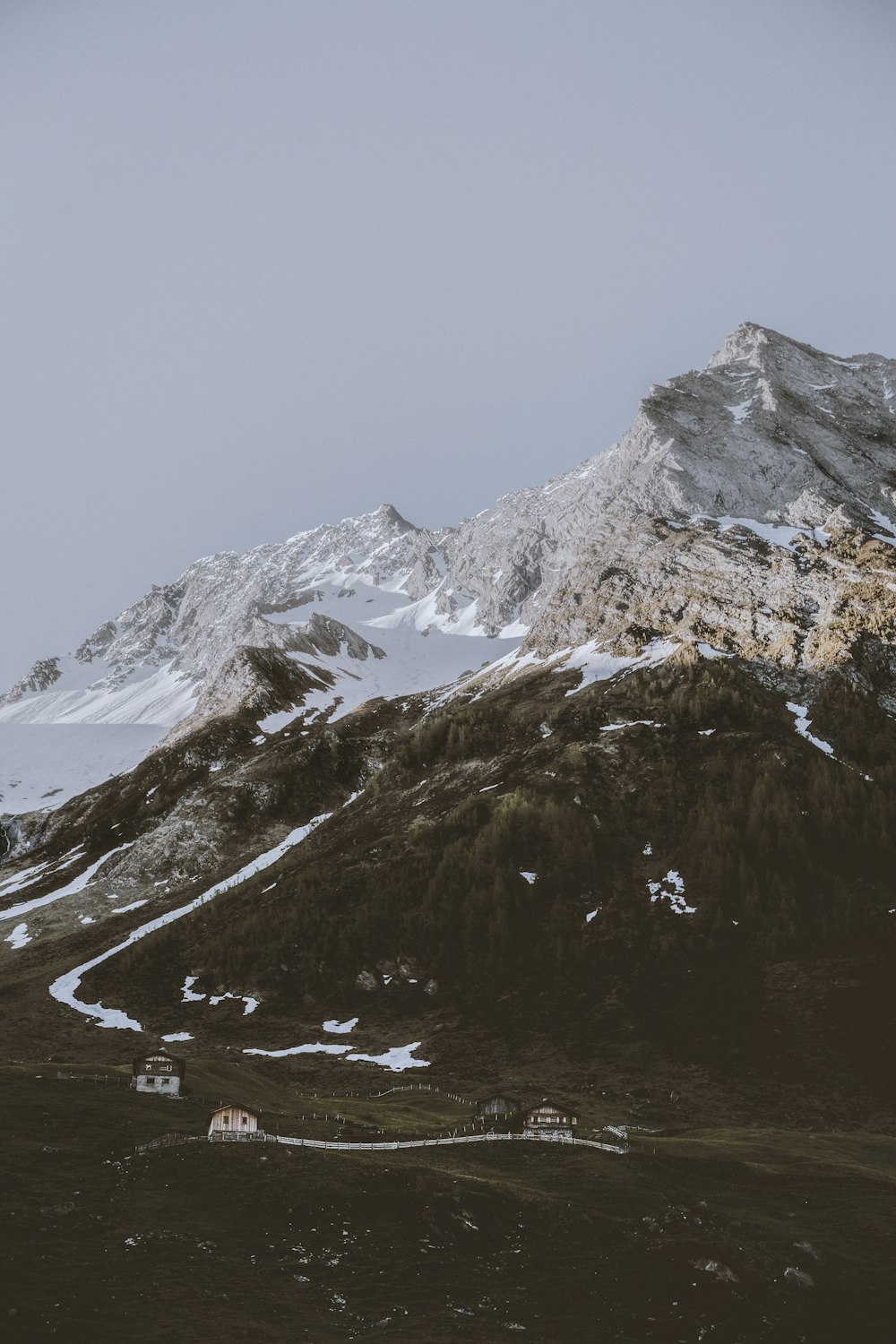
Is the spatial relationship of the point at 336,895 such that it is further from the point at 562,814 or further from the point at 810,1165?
the point at 810,1165

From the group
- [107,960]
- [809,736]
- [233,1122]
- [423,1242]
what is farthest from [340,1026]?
[809,736]

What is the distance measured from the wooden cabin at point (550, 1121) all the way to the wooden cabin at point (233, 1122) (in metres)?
27.1

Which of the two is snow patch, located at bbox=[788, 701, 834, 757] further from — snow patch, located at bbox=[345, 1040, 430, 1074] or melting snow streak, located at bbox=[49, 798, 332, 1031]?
melting snow streak, located at bbox=[49, 798, 332, 1031]

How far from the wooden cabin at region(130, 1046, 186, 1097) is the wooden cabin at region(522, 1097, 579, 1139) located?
3637 cm

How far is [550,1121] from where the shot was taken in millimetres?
84625

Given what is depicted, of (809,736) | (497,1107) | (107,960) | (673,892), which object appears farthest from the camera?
(809,736)

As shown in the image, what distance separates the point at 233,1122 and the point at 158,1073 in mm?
19639

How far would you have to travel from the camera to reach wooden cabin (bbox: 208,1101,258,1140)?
243 ft

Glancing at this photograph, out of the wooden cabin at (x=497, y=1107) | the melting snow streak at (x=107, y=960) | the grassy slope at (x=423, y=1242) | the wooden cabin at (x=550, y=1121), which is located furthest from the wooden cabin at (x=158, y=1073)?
the melting snow streak at (x=107, y=960)

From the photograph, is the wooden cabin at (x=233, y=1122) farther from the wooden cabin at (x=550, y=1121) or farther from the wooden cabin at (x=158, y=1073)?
the wooden cabin at (x=550, y=1121)

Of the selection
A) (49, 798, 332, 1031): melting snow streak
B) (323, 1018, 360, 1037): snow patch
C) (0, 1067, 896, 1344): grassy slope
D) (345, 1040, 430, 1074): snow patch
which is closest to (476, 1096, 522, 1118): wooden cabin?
(0, 1067, 896, 1344): grassy slope

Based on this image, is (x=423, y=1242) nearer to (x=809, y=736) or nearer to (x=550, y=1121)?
(x=550, y=1121)

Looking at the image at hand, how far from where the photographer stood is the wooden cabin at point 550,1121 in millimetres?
83688

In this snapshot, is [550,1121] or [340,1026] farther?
[340,1026]
